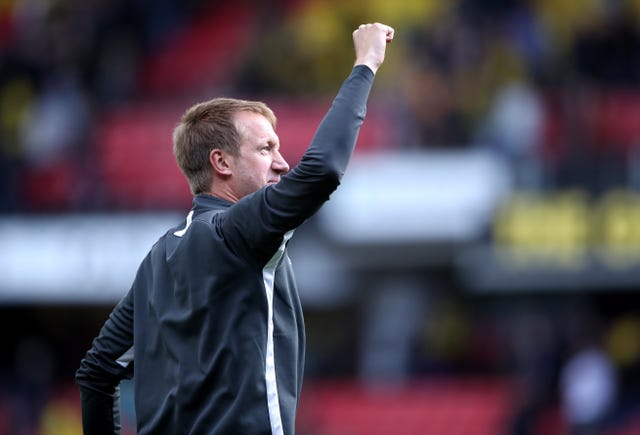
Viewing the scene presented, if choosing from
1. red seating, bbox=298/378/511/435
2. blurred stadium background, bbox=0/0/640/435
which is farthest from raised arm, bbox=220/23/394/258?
red seating, bbox=298/378/511/435

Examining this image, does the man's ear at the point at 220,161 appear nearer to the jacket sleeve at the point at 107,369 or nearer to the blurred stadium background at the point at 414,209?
the jacket sleeve at the point at 107,369

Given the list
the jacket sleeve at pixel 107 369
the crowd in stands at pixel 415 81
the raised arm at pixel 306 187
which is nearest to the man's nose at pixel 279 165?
the raised arm at pixel 306 187

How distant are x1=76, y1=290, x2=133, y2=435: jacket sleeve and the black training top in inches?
5.6

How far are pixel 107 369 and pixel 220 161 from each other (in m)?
0.68

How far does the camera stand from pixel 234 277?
371 cm

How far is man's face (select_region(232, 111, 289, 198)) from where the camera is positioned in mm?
3888

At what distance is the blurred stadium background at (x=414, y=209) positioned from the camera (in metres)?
12.5

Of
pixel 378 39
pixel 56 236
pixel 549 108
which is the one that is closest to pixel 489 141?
pixel 549 108

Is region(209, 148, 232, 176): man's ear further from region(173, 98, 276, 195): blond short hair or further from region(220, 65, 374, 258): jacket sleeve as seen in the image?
region(220, 65, 374, 258): jacket sleeve

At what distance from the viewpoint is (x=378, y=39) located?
378 centimetres

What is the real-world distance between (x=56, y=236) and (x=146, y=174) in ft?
3.36

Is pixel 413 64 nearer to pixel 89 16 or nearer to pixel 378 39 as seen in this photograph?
pixel 89 16

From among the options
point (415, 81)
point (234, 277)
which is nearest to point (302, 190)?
point (234, 277)

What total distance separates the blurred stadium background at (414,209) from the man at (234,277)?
8.22m
